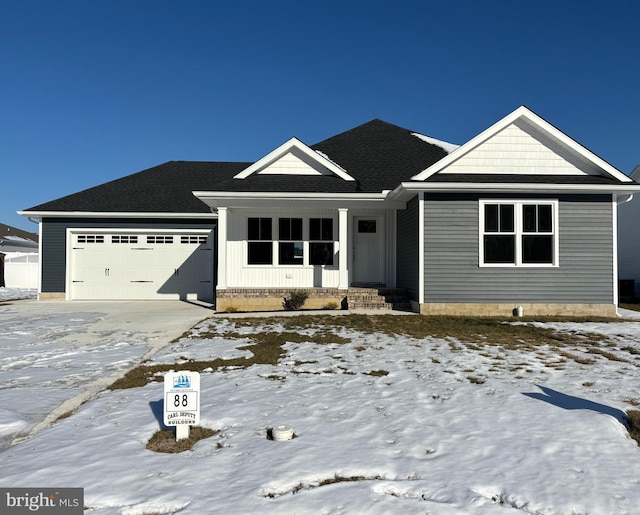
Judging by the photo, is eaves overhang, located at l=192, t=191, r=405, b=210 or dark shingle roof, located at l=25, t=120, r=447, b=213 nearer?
eaves overhang, located at l=192, t=191, r=405, b=210

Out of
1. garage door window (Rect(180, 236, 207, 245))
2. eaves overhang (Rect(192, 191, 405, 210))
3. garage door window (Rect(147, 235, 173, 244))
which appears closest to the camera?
eaves overhang (Rect(192, 191, 405, 210))

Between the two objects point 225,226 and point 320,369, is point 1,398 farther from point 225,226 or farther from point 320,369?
point 225,226

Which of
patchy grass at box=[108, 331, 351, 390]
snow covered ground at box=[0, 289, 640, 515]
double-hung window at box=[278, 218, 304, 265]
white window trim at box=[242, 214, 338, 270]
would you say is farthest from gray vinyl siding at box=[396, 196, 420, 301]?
snow covered ground at box=[0, 289, 640, 515]

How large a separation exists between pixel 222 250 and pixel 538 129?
9078 mm

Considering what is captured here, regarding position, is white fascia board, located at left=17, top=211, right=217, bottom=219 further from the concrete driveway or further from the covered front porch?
the concrete driveway

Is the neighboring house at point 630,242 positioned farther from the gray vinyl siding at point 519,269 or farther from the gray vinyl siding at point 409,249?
the gray vinyl siding at point 409,249

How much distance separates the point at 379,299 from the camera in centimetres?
1263

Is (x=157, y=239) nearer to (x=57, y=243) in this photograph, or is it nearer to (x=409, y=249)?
(x=57, y=243)

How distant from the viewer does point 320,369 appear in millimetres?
5992

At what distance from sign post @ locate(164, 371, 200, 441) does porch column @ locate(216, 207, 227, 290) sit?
8791mm

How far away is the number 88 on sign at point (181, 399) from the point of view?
12.0ft

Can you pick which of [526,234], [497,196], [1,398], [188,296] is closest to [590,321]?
[526,234]

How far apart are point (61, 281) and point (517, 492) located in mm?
17133

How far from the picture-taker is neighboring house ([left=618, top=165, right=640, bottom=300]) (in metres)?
20.6
